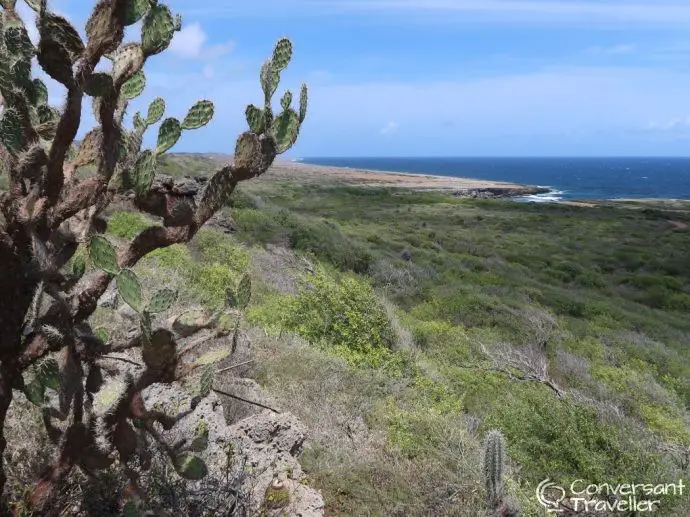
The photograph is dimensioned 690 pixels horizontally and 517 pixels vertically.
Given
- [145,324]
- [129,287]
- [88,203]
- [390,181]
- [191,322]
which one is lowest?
[390,181]

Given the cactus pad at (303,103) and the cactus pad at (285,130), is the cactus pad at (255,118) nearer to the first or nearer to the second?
the cactus pad at (285,130)

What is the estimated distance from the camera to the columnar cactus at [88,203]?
8.11 feet

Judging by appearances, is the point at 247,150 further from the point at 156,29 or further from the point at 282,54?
the point at 156,29

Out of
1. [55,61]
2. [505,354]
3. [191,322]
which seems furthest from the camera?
[505,354]

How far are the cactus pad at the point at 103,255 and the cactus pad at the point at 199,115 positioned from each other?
91 centimetres

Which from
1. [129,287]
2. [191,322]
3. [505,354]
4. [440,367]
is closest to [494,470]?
[191,322]

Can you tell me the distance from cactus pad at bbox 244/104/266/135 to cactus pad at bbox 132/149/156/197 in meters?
0.57

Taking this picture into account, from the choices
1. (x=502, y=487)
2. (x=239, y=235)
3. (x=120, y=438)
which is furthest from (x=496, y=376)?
(x=239, y=235)

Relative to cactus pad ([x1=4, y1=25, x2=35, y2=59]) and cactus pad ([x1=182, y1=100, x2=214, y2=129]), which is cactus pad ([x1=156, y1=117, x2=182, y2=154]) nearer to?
cactus pad ([x1=182, y1=100, x2=214, y2=129])

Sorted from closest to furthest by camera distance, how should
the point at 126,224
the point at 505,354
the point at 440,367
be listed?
the point at 440,367, the point at 505,354, the point at 126,224

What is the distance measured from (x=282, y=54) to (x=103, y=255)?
1.42m

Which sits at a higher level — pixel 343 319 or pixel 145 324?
pixel 145 324

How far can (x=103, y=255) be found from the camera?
266cm

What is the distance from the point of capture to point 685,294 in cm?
2627
